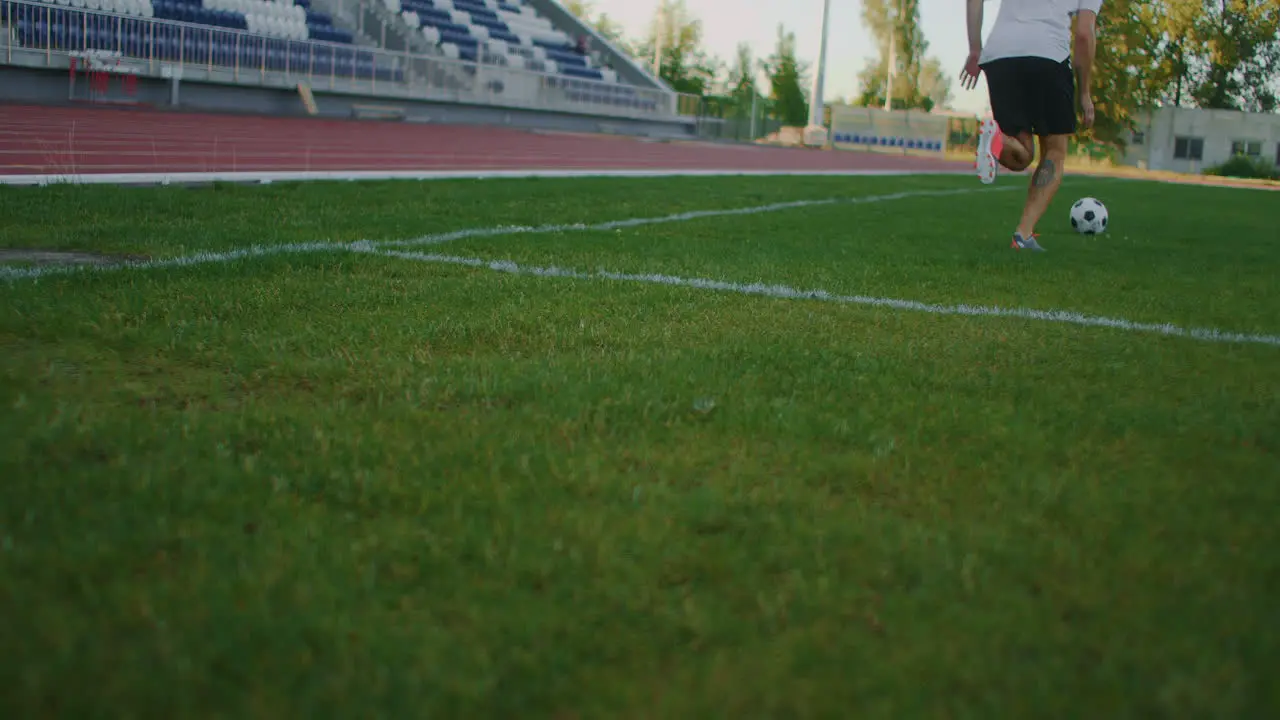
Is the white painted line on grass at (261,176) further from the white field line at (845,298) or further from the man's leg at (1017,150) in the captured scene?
the man's leg at (1017,150)

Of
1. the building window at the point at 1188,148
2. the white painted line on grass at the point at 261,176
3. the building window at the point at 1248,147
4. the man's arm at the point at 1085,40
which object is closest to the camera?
the man's arm at the point at 1085,40

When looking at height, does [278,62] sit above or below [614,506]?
above

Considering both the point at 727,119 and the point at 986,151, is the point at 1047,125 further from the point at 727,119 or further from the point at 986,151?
the point at 727,119

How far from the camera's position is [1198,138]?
5097 centimetres

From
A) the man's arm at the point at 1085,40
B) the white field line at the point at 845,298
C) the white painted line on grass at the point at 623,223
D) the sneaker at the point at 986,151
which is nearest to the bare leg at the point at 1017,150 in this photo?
the man's arm at the point at 1085,40

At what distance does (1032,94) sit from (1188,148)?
5143cm

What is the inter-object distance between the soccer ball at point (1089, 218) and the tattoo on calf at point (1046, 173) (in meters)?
1.64

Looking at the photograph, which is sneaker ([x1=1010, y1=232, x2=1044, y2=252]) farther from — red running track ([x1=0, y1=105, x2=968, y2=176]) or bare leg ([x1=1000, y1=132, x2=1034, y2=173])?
red running track ([x1=0, y1=105, x2=968, y2=176])

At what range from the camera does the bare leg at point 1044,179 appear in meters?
6.75

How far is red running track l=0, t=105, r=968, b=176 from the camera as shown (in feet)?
32.6

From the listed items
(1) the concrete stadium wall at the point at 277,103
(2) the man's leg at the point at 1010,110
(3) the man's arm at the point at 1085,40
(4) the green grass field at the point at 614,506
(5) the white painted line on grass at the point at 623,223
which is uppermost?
(1) the concrete stadium wall at the point at 277,103

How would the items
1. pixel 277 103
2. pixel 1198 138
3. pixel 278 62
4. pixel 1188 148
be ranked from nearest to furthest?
pixel 278 62 < pixel 277 103 < pixel 1198 138 < pixel 1188 148

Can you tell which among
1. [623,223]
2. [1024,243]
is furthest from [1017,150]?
[623,223]

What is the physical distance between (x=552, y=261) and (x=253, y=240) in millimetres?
1463
